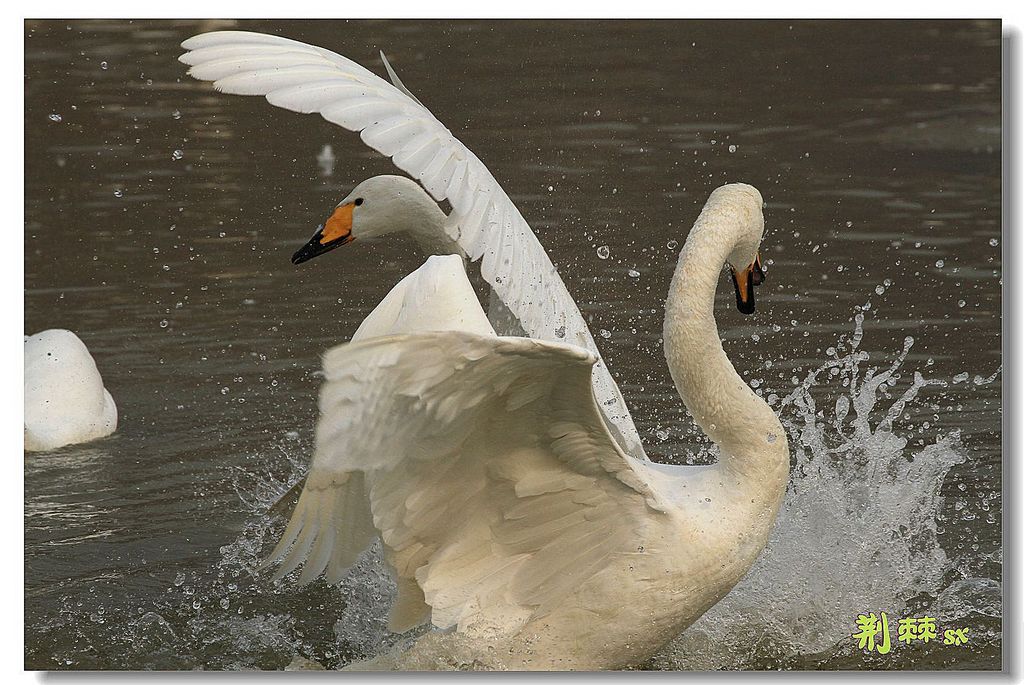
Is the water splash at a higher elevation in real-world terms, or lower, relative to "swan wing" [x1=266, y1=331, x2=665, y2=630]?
lower

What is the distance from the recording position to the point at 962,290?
6.44 meters

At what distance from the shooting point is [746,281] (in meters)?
4.18

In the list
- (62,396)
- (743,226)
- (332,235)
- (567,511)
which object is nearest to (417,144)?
(743,226)

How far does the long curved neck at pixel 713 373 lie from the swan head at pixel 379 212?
Result: 144cm

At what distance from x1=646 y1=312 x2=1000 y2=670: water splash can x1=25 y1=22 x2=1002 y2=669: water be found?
1 cm

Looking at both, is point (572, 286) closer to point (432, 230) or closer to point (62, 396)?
point (432, 230)

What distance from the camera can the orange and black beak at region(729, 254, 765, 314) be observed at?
4.17 meters

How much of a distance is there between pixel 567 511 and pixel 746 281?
2.80ft

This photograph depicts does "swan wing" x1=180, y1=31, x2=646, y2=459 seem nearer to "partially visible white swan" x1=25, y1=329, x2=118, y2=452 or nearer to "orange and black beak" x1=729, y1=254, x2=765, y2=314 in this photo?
"orange and black beak" x1=729, y1=254, x2=765, y2=314

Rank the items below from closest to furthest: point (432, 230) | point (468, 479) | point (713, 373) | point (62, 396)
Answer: point (468, 479) < point (713, 373) < point (432, 230) < point (62, 396)

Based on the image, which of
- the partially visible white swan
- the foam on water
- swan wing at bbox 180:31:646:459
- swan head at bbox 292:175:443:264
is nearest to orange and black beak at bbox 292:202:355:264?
swan head at bbox 292:175:443:264

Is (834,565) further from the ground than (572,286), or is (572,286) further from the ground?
(572,286)

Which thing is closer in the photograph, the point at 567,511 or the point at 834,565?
the point at 567,511

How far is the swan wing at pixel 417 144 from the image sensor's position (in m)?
3.84
